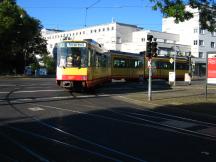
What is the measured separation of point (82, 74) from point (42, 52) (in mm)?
51376

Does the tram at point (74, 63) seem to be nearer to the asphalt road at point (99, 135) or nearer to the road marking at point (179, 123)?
the asphalt road at point (99, 135)

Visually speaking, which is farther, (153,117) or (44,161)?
(153,117)

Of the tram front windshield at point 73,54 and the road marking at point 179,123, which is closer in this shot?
the road marking at point 179,123

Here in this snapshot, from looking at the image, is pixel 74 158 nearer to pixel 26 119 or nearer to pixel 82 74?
pixel 26 119

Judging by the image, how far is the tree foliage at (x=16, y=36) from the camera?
57469 millimetres

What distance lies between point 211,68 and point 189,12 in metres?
6.86

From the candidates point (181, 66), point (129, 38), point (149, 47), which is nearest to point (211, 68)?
point (149, 47)

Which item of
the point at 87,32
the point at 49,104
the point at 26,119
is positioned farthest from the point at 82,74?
the point at 87,32

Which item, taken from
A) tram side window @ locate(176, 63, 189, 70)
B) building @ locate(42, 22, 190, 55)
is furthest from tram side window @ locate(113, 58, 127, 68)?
building @ locate(42, 22, 190, 55)

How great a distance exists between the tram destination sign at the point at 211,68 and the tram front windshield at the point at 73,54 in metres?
7.41

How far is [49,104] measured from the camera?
19.9 m

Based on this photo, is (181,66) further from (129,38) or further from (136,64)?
(129,38)

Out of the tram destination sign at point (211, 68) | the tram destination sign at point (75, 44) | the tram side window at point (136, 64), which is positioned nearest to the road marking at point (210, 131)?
the tram destination sign at point (211, 68)

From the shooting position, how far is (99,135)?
12102 millimetres
